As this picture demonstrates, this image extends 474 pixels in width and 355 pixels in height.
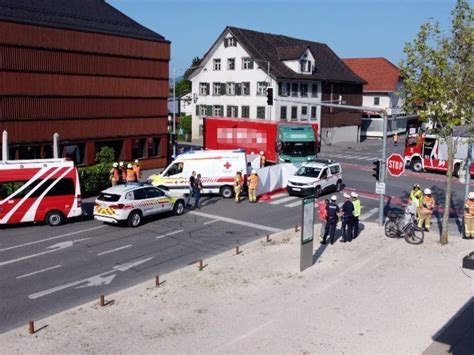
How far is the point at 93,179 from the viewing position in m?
27.8

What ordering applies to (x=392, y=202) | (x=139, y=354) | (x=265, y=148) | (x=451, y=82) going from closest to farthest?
(x=139, y=354), (x=451, y=82), (x=392, y=202), (x=265, y=148)

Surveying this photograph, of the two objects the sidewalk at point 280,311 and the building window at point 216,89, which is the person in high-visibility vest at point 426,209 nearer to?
the sidewalk at point 280,311

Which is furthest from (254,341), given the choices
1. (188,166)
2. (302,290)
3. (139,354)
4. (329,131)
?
(329,131)

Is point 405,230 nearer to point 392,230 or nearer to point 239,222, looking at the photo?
point 392,230

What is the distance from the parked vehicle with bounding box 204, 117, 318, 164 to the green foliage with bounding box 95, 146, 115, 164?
8.36 m

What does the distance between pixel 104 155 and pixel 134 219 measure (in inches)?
530

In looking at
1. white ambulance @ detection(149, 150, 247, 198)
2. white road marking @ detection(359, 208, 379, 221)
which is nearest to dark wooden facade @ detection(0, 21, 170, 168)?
white ambulance @ detection(149, 150, 247, 198)

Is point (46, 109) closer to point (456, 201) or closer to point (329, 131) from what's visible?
point (456, 201)

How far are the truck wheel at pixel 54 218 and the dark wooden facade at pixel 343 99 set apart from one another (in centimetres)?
4442

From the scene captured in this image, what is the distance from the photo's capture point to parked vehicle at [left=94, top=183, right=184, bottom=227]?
2092 cm

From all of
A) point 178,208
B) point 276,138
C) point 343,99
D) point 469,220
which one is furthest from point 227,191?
point 343,99

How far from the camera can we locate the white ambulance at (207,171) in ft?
89.7

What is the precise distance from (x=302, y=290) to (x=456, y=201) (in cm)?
1643

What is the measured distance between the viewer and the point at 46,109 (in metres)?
30.7
